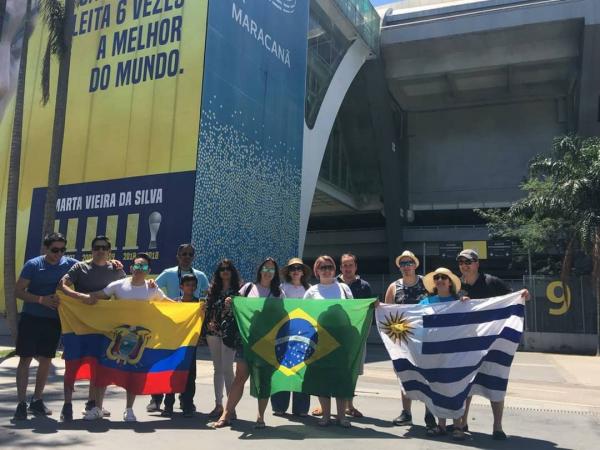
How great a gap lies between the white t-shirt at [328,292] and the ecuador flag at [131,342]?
4.27ft

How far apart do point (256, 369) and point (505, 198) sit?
1366 inches

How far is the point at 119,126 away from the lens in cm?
1894

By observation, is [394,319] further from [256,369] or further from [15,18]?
[15,18]

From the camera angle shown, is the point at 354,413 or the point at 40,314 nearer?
the point at 40,314

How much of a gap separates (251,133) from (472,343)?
47.8 ft

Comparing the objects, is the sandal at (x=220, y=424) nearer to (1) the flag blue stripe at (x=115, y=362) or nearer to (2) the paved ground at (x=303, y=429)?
(2) the paved ground at (x=303, y=429)

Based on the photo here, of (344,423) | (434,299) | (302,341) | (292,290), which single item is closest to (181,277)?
(292,290)

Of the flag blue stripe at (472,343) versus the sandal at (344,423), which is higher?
the flag blue stripe at (472,343)

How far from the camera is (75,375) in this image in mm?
6035

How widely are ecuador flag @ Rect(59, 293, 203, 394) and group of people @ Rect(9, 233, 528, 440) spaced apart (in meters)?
0.13

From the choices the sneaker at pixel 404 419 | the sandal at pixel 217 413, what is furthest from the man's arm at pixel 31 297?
the sneaker at pixel 404 419

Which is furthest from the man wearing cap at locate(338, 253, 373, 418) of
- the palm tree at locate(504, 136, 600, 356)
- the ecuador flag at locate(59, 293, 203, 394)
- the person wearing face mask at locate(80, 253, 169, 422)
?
the palm tree at locate(504, 136, 600, 356)

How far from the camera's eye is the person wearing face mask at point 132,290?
6.04m

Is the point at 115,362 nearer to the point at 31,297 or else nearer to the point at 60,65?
the point at 31,297
